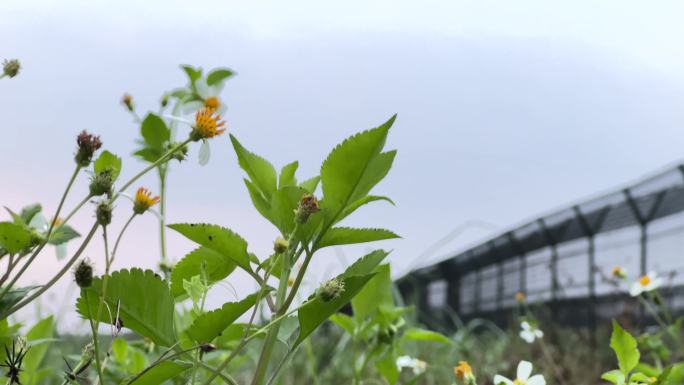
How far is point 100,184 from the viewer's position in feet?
2.38

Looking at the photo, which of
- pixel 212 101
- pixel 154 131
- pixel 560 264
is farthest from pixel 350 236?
pixel 560 264

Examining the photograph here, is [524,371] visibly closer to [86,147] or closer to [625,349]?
[625,349]

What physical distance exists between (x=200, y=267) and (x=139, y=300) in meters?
0.10

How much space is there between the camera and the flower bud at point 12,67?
88 cm

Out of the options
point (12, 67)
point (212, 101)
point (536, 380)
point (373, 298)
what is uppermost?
point (212, 101)

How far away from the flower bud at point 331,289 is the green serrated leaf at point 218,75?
0.98 meters

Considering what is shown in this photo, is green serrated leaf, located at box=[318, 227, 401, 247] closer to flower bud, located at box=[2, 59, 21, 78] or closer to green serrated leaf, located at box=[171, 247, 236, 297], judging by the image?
green serrated leaf, located at box=[171, 247, 236, 297]

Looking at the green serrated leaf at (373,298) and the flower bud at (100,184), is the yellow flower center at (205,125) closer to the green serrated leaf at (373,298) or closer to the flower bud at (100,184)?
the flower bud at (100,184)

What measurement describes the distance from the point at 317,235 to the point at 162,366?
0.18 metres

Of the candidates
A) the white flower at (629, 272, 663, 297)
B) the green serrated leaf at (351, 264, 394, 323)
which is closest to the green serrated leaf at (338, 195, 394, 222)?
the green serrated leaf at (351, 264, 394, 323)

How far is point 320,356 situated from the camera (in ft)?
7.41

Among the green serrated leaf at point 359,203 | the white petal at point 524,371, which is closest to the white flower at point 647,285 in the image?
the white petal at point 524,371

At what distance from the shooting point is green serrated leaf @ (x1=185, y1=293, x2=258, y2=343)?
2.17 ft

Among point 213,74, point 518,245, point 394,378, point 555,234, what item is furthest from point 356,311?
point 518,245
